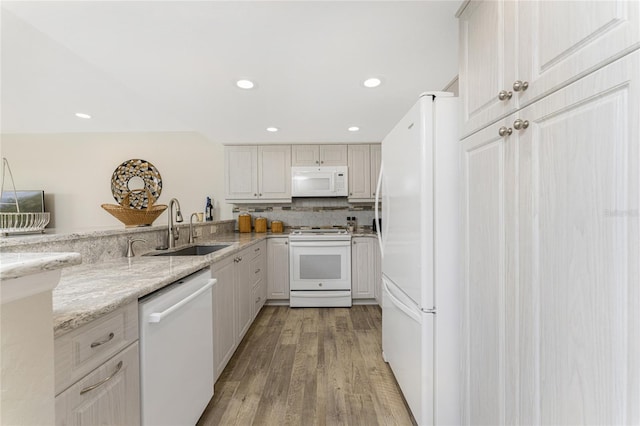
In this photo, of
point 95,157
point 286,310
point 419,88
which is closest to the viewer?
point 419,88

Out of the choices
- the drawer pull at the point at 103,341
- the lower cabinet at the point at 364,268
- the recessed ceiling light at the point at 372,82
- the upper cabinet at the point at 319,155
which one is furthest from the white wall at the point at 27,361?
the upper cabinet at the point at 319,155

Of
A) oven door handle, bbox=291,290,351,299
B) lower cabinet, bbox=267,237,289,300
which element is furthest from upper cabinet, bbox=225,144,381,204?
oven door handle, bbox=291,290,351,299

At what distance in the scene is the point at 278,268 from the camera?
3.31 meters

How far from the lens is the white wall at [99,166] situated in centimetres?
403

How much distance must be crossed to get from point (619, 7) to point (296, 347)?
251 centimetres

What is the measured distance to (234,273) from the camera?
2.10 metres

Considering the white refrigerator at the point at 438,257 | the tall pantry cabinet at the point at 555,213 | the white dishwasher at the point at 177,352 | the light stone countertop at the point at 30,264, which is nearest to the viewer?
the light stone countertop at the point at 30,264

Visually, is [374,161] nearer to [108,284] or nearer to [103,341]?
[108,284]

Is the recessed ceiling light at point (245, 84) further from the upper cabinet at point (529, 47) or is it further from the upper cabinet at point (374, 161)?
the upper cabinet at point (374, 161)

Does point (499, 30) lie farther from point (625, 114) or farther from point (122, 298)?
point (122, 298)

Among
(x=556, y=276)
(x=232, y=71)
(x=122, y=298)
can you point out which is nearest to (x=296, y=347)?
(x=122, y=298)

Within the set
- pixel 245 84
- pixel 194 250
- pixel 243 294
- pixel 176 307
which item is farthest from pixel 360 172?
pixel 176 307

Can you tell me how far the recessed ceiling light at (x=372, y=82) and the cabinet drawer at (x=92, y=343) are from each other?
1.98m

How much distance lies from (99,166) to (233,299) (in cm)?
368
